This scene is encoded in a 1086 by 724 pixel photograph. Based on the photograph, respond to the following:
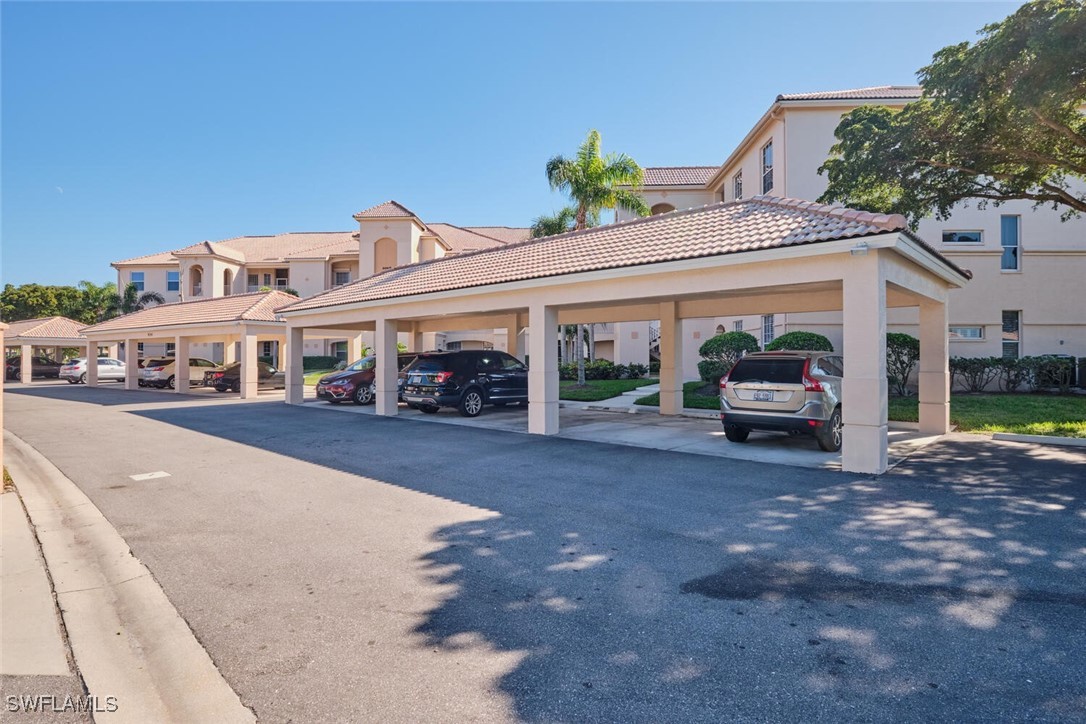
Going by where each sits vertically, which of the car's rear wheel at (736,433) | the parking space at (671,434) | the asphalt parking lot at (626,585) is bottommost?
the asphalt parking lot at (626,585)

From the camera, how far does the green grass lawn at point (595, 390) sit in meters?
21.0

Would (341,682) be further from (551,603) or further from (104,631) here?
(104,631)

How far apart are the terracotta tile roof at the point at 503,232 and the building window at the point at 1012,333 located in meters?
32.7

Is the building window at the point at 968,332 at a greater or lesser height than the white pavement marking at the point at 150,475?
greater

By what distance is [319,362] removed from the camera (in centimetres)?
3891

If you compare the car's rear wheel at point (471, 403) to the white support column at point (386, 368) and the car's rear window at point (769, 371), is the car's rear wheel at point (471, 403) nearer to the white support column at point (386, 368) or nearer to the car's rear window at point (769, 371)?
the white support column at point (386, 368)

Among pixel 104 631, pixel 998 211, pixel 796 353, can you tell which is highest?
pixel 998 211

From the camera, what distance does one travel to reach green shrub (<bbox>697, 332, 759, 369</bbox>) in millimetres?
20047

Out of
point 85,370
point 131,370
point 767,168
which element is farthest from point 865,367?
point 85,370

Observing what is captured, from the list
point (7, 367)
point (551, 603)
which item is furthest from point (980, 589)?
point (7, 367)

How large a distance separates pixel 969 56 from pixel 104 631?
1485cm

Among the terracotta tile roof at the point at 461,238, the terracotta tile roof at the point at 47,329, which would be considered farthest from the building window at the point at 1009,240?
the terracotta tile roof at the point at 47,329

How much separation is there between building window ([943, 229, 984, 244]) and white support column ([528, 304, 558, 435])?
56.1ft

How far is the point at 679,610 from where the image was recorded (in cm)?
399
